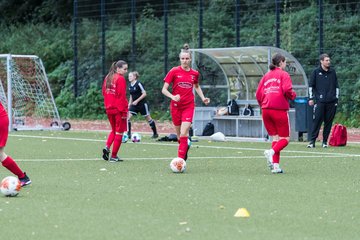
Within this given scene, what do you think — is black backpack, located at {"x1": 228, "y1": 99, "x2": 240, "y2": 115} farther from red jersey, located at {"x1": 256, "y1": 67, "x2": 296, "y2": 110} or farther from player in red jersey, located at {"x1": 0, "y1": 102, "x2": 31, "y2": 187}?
player in red jersey, located at {"x1": 0, "y1": 102, "x2": 31, "y2": 187}

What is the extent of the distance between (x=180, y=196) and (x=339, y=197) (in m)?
1.88

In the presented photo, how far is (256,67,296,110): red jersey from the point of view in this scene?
1559 centimetres

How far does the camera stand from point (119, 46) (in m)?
38.1

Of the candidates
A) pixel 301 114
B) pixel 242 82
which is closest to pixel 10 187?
pixel 301 114

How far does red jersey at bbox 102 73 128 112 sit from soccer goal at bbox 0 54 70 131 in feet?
43.5

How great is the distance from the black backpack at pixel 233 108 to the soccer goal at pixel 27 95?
21.7ft

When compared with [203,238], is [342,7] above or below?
above

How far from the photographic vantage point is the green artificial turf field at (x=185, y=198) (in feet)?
31.2

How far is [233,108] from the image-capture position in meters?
26.7

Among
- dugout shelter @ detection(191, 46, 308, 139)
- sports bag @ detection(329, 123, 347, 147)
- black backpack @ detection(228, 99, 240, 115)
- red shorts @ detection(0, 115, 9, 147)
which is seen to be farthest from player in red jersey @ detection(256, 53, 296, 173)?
black backpack @ detection(228, 99, 240, 115)

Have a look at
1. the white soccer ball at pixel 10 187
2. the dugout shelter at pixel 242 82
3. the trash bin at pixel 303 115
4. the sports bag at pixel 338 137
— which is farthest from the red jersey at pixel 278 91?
the dugout shelter at pixel 242 82

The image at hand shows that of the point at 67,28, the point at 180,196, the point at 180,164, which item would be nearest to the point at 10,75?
the point at 67,28

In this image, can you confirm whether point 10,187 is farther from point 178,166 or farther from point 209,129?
point 209,129

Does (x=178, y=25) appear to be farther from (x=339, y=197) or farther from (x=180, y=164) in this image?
(x=339, y=197)
